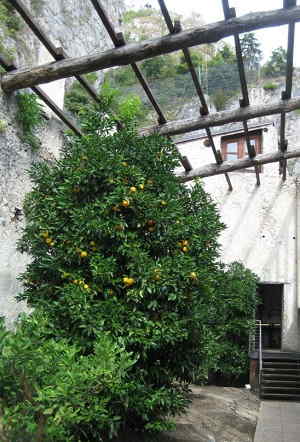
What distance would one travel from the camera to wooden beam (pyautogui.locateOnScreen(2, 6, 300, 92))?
5.83m

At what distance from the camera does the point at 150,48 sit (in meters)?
5.96

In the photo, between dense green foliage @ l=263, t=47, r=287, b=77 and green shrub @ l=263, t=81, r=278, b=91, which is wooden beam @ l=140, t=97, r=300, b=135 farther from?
dense green foliage @ l=263, t=47, r=287, b=77

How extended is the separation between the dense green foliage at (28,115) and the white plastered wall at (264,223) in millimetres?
6094

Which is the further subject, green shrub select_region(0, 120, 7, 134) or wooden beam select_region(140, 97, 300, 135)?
wooden beam select_region(140, 97, 300, 135)

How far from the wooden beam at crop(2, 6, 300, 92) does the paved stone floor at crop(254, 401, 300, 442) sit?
5067 mm

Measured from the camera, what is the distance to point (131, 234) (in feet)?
14.7

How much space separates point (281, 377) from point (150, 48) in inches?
301

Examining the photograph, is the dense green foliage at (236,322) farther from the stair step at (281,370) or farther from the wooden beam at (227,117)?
the wooden beam at (227,117)

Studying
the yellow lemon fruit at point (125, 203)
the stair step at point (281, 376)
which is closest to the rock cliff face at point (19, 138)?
the yellow lemon fruit at point (125, 203)

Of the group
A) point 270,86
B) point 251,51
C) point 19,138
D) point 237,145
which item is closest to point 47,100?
point 19,138

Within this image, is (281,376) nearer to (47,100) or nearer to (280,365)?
(280,365)

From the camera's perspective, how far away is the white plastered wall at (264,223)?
1218 centimetres

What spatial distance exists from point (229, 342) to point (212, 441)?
502cm

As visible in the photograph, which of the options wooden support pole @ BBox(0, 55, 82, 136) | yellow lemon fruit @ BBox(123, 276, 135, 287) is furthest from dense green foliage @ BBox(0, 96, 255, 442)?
wooden support pole @ BBox(0, 55, 82, 136)
